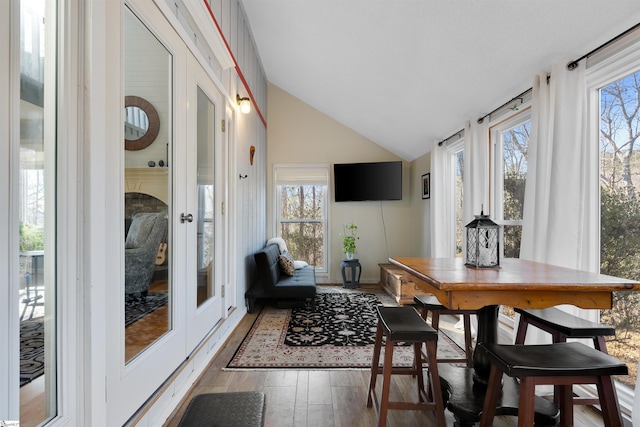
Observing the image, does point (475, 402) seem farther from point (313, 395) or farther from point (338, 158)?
point (338, 158)

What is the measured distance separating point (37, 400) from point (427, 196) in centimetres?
445

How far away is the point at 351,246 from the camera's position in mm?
4988

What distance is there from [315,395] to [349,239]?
10.5 feet

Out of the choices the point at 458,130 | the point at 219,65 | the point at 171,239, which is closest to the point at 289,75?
the point at 219,65

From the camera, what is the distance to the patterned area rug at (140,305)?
1.41m

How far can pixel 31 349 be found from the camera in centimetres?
92

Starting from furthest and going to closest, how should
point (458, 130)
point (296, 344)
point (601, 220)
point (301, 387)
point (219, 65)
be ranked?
point (458, 130)
point (296, 344)
point (219, 65)
point (301, 387)
point (601, 220)

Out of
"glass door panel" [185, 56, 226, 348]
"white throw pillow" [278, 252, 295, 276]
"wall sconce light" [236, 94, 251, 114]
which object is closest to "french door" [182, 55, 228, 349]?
"glass door panel" [185, 56, 226, 348]

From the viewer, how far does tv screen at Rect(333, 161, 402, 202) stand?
16.7 feet

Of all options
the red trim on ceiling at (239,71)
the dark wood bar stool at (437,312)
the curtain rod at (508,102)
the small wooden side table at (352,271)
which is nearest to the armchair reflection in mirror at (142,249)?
the red trim on ceiling at (239,71)

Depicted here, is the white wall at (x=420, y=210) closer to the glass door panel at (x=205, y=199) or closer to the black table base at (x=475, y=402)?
the black table base at (x=475, y=402)

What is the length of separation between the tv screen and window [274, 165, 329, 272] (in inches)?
11.5

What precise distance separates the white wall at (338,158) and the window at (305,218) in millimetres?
147

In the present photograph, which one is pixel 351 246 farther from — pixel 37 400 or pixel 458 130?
pixel 37 400
